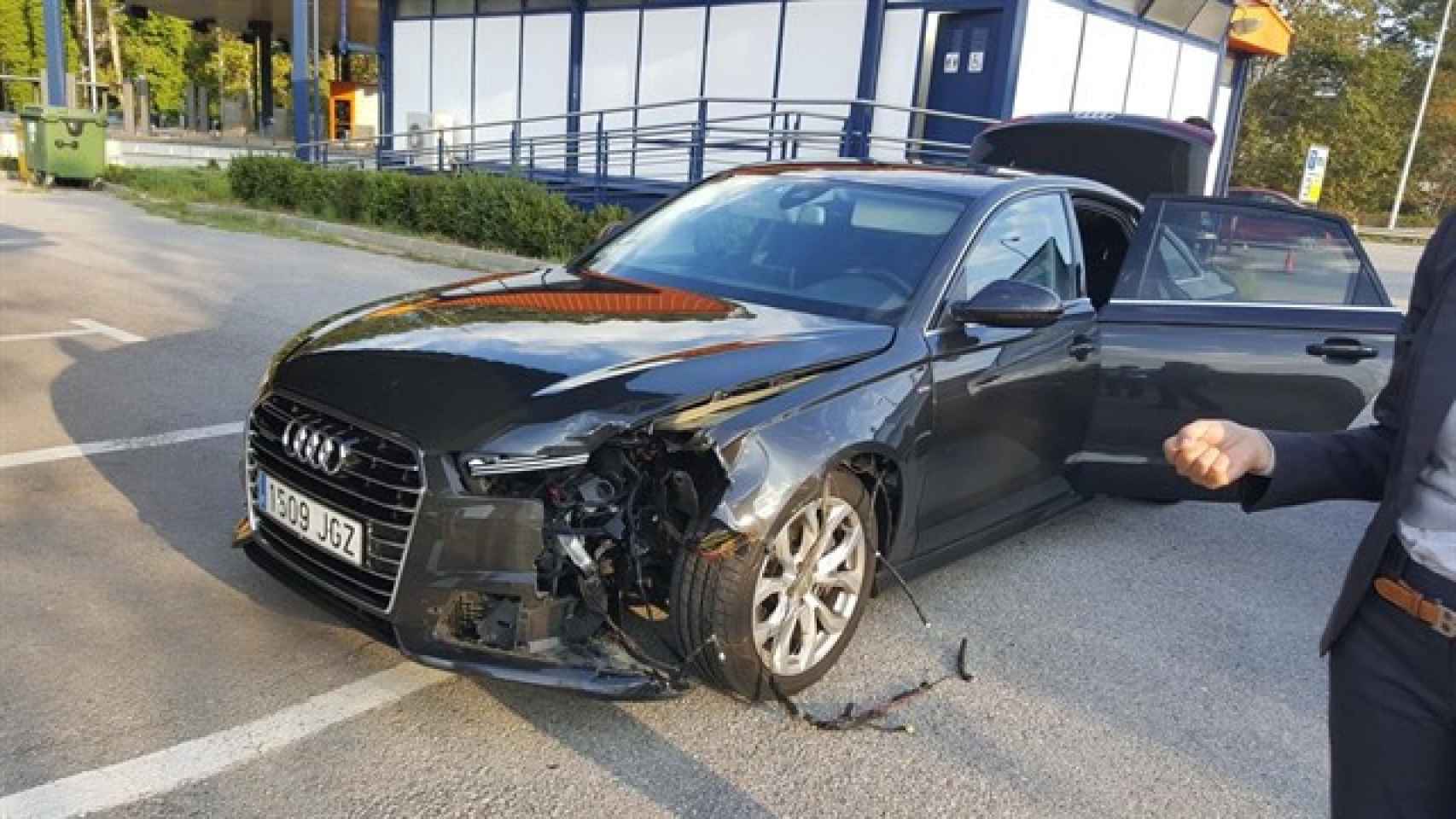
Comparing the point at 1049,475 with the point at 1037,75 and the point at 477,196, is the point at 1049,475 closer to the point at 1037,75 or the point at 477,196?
the point at 477,196

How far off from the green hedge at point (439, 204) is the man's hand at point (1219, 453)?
36.9ft

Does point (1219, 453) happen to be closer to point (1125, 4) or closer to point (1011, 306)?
point (1011, 306)

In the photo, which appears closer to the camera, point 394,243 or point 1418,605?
point 1418,605

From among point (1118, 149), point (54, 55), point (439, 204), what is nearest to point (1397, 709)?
point (1118, 149)

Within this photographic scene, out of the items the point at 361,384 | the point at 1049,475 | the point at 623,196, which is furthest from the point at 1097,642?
the point at 623,196

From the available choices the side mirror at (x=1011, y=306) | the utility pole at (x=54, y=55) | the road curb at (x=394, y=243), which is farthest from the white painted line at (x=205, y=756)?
the utility pole at (x=54, y=55)

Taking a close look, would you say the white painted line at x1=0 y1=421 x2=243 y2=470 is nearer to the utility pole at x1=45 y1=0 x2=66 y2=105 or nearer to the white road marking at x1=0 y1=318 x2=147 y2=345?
the white road marking at x1=0 y1=318 x2=147 y2=345

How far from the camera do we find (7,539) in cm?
400

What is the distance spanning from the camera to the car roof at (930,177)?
14.0 ft

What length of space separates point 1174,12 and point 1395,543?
768 inches

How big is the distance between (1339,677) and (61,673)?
10.6 feet

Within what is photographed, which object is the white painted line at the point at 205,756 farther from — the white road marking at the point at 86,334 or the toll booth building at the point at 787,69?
the toll booth building at the point at 787,69

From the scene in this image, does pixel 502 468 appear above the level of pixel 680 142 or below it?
below

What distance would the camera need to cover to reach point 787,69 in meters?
16.3
